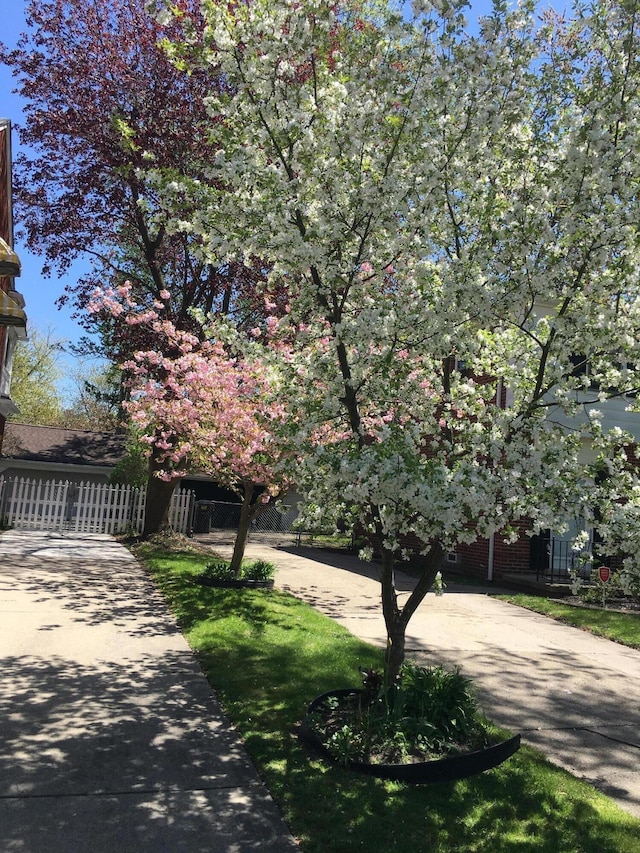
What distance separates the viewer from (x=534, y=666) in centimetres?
800

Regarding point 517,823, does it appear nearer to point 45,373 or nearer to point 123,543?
point 123,543

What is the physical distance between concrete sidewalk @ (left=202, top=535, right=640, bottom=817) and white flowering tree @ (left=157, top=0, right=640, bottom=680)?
174 centimetres

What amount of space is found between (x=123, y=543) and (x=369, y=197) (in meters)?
14.5

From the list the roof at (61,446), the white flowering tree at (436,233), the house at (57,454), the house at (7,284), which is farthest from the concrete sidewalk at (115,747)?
the roof at (61,446)

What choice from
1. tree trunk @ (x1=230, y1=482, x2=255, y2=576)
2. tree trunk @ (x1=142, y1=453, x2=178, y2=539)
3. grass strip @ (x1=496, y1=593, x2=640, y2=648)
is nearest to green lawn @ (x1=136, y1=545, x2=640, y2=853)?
tree trunk @ (x1=230, y1=482, x2=255, y2=576)

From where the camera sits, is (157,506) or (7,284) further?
(157,506)

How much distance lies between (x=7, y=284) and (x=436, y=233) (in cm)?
1238

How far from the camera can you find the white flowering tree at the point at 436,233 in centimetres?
457

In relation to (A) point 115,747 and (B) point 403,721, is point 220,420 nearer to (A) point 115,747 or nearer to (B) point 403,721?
(A) point 115,747

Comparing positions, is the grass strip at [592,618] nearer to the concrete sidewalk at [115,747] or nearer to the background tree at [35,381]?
the concrete sidewalk at [115,747]

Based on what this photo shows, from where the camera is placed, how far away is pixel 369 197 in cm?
496

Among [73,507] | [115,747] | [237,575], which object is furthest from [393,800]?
[73,507]

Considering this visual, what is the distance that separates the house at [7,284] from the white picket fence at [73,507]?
2.64m

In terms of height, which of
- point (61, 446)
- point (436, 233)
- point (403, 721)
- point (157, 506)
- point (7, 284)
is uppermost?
point (7, 284)
